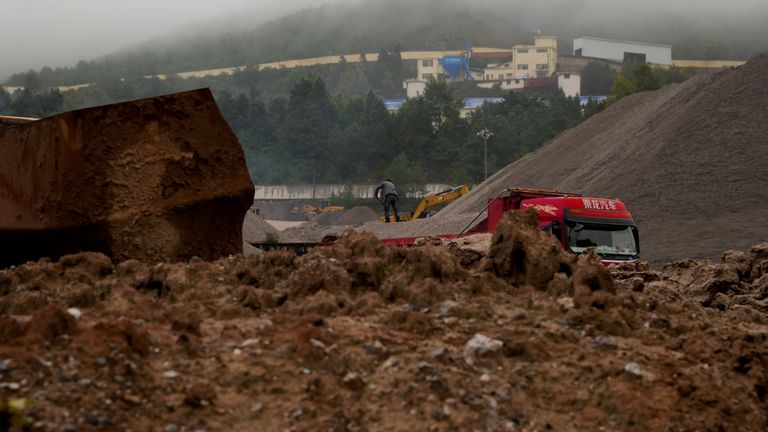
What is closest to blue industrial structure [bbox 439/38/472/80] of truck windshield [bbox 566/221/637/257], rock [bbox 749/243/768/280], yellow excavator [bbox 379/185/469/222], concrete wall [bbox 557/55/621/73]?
concrete wall [bbox 557/55/621/73]

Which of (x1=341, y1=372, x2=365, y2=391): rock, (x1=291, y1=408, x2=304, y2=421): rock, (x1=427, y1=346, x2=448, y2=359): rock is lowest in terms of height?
(x1=291, y1=408, x2=304, y2=421): rock

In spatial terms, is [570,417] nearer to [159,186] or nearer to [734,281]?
[159,186]

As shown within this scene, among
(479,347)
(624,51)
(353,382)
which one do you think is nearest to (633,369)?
(479,347)

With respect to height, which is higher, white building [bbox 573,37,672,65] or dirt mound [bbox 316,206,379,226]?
white building [bbox 573,37,672,65]

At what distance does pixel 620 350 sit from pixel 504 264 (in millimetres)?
1631

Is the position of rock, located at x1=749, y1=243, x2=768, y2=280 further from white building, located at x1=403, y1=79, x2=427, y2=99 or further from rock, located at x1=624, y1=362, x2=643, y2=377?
white building, located at x1=403, y1=79, x2=427, y2=99

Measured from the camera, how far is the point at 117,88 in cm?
13725

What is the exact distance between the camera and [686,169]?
3544 centimetres

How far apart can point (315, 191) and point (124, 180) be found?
7508cm

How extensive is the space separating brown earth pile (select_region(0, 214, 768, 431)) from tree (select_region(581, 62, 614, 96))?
141618 millimetres

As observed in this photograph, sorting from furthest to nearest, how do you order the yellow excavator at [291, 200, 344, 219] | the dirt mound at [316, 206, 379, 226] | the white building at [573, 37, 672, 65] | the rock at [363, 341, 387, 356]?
1. the white building at [573, 37, 672, 65]
2. the yellow excavator at [291, 200, 344, 219]
3. the dirt mound at [316, 206, 379, 226]
4. the rock at [363, 341, 387, 356]

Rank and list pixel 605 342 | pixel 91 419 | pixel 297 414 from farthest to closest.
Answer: pixel 605 342 → pixel 297 414 → pixel 91 419

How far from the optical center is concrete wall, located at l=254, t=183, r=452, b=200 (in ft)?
265

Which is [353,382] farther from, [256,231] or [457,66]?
[457,66]
